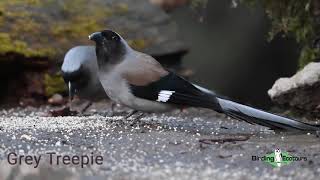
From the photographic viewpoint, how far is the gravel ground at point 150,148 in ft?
11.2

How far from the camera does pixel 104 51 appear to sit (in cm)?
509

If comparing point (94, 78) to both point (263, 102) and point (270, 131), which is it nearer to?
point (270, 131)

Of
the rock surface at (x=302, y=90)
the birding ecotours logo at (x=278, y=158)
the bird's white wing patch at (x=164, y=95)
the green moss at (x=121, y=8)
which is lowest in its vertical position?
the birding ecotours logo at (x=278, y=158)

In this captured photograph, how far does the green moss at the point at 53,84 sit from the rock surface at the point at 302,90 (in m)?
2.22

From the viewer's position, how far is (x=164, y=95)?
15.8ft

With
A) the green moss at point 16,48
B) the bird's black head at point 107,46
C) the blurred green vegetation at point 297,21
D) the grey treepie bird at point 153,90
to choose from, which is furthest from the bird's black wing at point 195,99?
the green moss at point 16,48

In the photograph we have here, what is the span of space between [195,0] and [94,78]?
150 cm

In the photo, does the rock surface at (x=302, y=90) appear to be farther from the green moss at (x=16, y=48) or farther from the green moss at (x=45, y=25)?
the green moss at (x=16, y=48)

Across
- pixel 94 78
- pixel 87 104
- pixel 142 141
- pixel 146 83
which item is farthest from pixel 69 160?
pixel 87 104

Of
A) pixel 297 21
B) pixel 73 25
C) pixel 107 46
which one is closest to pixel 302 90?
pixel 297 21

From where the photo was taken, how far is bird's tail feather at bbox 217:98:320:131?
4.61 metres

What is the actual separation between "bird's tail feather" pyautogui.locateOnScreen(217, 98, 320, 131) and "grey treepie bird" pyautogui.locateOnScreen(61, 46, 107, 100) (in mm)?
1653

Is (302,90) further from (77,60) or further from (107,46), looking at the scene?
(77,60)

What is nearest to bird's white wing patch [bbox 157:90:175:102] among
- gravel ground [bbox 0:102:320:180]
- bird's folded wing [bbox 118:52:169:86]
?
bird's folded wing [bbox 118:52:169:86]
